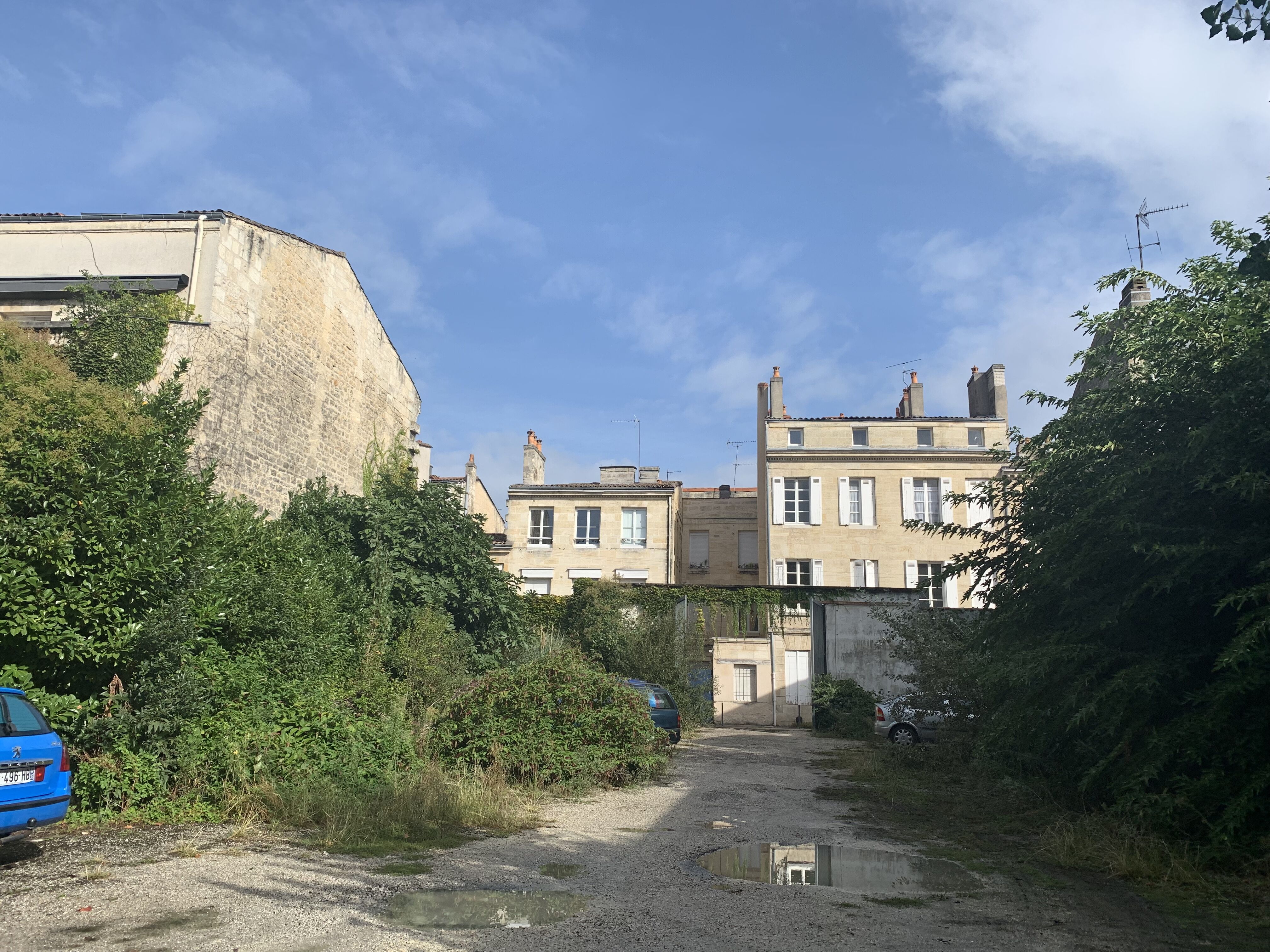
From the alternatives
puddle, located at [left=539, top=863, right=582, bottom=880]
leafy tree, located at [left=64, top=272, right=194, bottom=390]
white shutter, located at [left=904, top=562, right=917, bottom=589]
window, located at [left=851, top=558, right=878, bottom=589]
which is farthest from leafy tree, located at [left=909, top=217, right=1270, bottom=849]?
white shutter, located at [left=904, top=562, right=917, bottom=589]

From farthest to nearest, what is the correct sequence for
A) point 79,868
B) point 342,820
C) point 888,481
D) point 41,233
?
1. point 888,481
2. point 41,233
3. point 342,820
4. point 79,868

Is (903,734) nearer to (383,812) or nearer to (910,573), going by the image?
(383,812)

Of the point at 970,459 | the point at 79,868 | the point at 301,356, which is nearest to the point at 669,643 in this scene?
the point at 301,356

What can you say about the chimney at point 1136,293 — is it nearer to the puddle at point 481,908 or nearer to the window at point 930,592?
the window at point 930,592

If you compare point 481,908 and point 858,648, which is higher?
point 858,648

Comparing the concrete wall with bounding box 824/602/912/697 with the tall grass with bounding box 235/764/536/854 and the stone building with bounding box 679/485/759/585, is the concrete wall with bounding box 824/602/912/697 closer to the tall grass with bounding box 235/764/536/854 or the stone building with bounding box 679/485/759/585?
the stone building with bounding box 679/485/759/585

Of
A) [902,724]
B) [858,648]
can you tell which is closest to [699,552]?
[858,648]

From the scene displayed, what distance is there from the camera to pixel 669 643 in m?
24.8

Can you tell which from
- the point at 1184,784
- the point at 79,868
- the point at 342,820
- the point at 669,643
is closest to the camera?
the point at 79,868

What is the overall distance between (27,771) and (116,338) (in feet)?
43.3

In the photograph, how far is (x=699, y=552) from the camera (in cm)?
3881

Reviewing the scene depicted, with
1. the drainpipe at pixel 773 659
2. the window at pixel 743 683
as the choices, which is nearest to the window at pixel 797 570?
the drainpipe at pixel 773 659

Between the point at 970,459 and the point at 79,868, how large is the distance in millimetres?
33085

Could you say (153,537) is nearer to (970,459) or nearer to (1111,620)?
(1111,620)
